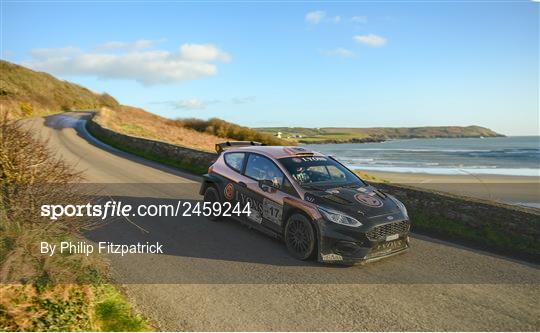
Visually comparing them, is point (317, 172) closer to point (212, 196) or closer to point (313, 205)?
point (313, 205)

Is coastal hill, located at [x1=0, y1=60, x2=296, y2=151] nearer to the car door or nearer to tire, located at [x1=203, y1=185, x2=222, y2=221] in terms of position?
tire, located at [x1=203, y1=185, x2=222, y2=221]

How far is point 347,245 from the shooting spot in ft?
21.1

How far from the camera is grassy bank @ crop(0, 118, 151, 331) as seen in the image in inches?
167

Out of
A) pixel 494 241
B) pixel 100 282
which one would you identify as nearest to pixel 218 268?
pixel 100 282

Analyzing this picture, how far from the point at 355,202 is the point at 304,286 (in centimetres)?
176

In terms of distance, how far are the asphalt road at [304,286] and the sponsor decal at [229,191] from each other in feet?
2.15

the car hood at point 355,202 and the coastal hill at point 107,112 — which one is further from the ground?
the coastal hill at point 107,112

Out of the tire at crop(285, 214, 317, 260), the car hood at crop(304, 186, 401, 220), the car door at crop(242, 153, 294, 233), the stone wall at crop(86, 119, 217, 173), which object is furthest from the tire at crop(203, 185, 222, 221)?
the stone wall at crop(86, 119, 217, 173)

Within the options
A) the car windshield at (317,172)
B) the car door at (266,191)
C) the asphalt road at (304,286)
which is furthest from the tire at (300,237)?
the car windshield at (317,172)

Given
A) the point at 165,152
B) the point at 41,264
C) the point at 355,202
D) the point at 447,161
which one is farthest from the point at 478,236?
the point at 447,161

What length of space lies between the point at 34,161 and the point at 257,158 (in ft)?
13.3

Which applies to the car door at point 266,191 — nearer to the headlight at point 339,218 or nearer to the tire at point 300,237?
the tire at point 300,237

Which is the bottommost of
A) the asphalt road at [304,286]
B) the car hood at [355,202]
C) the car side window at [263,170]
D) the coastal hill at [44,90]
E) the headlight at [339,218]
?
the asphalt road at [304,286]

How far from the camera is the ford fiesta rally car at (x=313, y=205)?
6.48m
